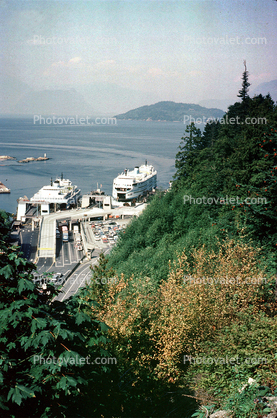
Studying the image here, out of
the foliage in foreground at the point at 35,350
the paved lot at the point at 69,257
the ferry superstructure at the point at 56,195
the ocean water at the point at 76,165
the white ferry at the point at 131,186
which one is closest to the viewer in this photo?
the foliage in foreground at the point at 35,350

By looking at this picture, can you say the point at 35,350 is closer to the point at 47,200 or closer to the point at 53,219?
the point at 53,219

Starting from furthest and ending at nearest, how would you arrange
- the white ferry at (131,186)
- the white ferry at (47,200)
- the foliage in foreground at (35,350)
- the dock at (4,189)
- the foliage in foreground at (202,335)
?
the dock at (4,189)
the white ferry at (131,186)
the white ferry at (47,200)
the foliage in foreground at (202,335)
the foliage in foreground at (35,350)

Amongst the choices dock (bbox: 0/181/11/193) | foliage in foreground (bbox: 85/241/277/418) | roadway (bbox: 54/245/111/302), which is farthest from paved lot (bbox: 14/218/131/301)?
dock (bbox: 0/181/11/193)

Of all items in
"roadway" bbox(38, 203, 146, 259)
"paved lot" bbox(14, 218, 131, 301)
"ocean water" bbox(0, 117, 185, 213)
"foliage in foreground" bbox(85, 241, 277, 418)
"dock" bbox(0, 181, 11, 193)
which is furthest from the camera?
"ocean water" bbox(0, 117, 185, 213)

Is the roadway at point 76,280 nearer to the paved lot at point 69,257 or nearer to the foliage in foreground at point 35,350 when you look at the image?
the paved lot at point 69,257

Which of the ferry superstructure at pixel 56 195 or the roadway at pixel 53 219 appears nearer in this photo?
the roadway at pixel 53 219

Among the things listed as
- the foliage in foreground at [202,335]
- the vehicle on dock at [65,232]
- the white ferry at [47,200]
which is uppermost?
the foliage in foreground at [202,335]

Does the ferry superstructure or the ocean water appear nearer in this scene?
the ferry superstructure

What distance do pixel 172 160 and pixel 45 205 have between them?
151ft

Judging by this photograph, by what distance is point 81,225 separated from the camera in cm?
4322

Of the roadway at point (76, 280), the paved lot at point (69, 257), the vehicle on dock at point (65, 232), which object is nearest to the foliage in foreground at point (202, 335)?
the roadway at point (76, 280)

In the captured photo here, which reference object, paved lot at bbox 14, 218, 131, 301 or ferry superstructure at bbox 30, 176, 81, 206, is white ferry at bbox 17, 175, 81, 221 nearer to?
ferry superstructure at bbox 30, 176, 81, 206

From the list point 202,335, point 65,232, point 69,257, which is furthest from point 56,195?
point 202,335

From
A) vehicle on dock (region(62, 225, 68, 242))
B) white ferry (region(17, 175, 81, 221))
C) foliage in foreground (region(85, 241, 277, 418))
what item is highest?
foliage in foreground (region(85, 241, 277, 418))
